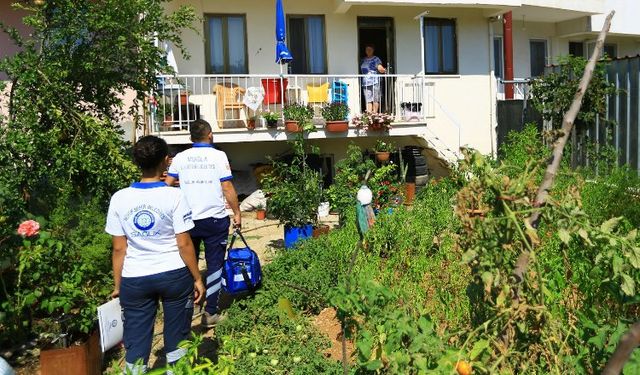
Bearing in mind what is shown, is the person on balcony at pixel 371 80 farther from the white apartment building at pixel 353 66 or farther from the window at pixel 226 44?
the window at pixel 226 44

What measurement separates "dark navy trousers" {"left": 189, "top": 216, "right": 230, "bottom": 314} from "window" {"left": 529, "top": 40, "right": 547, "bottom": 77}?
1295 cm

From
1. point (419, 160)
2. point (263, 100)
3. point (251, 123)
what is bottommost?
point (419, 160)

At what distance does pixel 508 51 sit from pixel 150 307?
1267 centimetres

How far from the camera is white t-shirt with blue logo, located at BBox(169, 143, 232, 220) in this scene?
4957 mm

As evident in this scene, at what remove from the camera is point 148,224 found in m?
3.37

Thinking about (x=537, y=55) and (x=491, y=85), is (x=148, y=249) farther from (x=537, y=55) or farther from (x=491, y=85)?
(x=537, y=55)

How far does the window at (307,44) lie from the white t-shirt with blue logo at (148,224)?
31.0 feet

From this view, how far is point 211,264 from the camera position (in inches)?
199

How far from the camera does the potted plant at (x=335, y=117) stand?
11.3m

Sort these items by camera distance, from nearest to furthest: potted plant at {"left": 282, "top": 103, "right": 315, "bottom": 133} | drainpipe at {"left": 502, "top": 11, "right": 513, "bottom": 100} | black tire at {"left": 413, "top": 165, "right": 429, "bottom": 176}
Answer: potted plant at {"left": 282, "top": 103, "right": 315, "bottom": 133}, black tire at {"left": 413, "top": 165, "right": 429, "bottom": 176}, drainpipe at {"left": 502, "top": 11, "right": 513, "bottom": 100}

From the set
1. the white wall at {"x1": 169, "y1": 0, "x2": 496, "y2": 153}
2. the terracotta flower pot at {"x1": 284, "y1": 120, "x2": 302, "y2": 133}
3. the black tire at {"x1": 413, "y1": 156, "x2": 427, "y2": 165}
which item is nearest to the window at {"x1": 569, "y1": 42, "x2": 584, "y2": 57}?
the white wall at {"x1": 169, "y1": 0, "x2": 496, "y2": 153}

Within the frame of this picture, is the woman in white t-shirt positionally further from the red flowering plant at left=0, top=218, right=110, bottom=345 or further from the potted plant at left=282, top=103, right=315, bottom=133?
the potted plant at left=282, top=103, right=315, bottom=133

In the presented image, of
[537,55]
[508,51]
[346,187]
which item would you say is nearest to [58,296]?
[346,187]

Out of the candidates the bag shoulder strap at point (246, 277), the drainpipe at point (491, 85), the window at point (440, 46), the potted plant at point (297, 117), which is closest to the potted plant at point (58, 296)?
the bag shoulder strap at point (246, 277)
